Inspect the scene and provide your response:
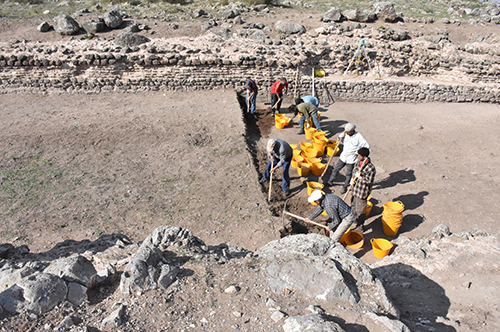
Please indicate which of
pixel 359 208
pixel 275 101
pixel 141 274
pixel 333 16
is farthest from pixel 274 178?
pixel 333 16

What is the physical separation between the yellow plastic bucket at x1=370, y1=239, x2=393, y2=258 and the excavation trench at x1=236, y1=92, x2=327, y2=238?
1.04 meters

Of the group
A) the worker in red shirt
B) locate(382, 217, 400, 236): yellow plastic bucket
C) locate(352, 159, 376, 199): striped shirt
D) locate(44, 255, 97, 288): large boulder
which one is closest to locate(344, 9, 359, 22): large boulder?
the worker in red shirt

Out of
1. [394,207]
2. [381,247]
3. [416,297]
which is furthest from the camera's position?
[394,207]

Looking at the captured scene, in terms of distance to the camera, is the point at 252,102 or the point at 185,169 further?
the point at 252,102

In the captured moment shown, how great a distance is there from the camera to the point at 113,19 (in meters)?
13.9

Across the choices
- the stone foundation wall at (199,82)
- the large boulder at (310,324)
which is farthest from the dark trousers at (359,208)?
the stone foundation wall at (199,82)

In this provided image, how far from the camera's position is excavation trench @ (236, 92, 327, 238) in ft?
20.7

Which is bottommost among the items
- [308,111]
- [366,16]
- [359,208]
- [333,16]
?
[359,208]

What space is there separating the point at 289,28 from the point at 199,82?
5.54m

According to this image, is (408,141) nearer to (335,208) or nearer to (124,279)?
(335,208)

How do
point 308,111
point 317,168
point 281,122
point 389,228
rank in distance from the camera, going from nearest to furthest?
point 389,228 → point 317,168 → point 308,111 → point 281,122

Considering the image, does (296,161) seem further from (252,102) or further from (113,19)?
(113,19)

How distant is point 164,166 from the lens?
7.72m

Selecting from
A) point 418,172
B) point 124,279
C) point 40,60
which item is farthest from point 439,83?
point 40,60
